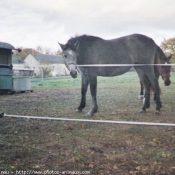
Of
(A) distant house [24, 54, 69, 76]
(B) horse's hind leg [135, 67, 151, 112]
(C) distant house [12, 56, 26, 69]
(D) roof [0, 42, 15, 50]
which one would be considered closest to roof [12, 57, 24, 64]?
(C) distant house [12, 56, 26, 69]

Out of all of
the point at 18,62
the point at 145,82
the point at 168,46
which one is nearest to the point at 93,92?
the point at 145,82

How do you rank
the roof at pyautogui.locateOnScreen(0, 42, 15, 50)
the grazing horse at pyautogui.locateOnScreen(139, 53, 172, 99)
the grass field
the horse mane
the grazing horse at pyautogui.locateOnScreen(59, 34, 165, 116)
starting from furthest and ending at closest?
the roof at pyautogui.locateOnScreen(0, 42, 15, 50), the horse mane, the grazing horse at pyautogui.locateOnScreen(59, 34, 165, 116), the grazing horse at pyautogui.locateOnScreen(139, 53, 172, 99), the grass field

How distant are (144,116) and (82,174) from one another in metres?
1.15

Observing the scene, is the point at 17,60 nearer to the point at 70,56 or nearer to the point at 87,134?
the point at 70,56

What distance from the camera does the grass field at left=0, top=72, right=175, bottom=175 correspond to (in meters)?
1.69

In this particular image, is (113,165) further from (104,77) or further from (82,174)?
(104,77)

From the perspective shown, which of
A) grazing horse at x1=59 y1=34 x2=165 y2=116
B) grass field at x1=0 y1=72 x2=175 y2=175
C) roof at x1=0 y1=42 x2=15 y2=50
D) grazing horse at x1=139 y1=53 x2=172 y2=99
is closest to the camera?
grass field at x1=0 y1=72 x2=175 y2=175

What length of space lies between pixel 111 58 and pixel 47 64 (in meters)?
0.77

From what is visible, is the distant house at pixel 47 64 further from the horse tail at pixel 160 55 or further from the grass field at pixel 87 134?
the horse tail at pixel 160 55

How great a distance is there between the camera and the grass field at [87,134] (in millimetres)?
1688

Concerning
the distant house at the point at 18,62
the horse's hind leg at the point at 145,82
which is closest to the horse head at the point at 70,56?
the horse's hind leg at the point at 145,82

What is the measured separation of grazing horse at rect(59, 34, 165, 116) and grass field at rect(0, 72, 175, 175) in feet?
0.26

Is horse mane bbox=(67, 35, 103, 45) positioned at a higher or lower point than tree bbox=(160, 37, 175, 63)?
higher

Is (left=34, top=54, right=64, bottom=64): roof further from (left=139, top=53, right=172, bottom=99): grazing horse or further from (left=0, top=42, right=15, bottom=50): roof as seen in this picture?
(left=139, top=53, right=172, bottom=99): grazing horse
